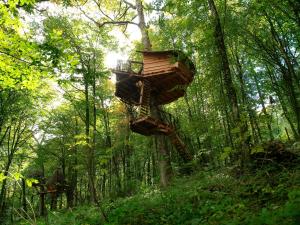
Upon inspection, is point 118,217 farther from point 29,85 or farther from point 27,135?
point 27,135

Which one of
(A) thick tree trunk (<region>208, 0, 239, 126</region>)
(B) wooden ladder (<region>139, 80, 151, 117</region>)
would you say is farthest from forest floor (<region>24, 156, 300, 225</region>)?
(B) wooden ladder (<region>139, 80, 151, 117</region>)

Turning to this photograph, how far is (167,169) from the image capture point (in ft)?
54.6

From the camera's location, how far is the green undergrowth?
20.2ft

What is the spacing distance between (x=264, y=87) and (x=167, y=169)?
38.9 feet

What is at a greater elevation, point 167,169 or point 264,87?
Result: point 264,87

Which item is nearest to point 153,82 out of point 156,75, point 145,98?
point 156,75

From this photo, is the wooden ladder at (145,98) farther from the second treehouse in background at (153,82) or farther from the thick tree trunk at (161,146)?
the thick tree trunk at (161,146)

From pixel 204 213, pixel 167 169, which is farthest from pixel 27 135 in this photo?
pixel 204 213

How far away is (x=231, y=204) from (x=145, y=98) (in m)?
11.5

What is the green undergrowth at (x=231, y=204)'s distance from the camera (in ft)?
20.2

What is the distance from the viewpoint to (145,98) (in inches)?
739

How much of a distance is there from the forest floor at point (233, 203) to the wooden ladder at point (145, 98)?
757 centimetres

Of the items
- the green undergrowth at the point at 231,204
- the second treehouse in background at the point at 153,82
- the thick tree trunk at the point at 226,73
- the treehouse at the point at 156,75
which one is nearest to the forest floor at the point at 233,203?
the green undergrowth at the point at 231,204

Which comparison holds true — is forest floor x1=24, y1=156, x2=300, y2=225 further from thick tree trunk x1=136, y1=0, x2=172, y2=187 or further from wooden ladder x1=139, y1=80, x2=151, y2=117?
wooden ladder x1=139, y1=80, x2=151, y2=117
